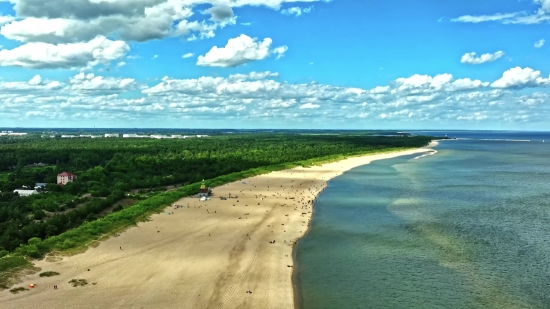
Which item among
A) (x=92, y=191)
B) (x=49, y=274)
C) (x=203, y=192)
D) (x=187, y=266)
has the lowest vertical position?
(x=187, y=266)

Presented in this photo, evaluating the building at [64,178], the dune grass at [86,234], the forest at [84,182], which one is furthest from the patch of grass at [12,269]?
the building at [64,178]

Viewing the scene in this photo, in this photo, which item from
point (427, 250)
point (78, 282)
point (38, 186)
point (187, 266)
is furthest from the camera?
point (38, 186)

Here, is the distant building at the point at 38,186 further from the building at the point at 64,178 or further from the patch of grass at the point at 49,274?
the patch of grass at the point at 49,274

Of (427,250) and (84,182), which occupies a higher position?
(84,182)

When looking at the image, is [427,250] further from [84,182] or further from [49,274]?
[84,182]

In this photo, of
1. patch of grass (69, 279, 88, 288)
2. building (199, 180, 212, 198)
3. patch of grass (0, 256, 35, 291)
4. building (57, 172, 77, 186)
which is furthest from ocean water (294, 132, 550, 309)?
building (57, 172, 77, 186)

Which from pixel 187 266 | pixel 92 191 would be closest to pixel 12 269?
pixel 187 266
